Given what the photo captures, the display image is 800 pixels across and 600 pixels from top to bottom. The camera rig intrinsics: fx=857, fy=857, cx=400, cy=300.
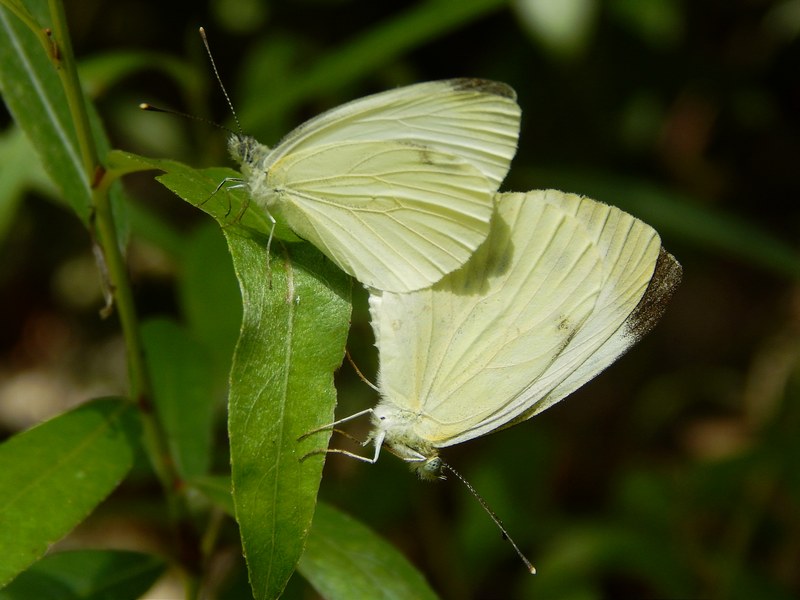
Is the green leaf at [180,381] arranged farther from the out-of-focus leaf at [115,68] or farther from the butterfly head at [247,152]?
the out-of-focus leaf at [115,68]

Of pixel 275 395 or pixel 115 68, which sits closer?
pixel 275 395

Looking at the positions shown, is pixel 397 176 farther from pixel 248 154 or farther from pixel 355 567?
pixel 355 567

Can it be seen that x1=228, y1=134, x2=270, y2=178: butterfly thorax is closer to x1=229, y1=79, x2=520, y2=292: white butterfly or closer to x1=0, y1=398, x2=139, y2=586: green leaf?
x1=229, y1=79, x2=520, y2=292: white butterfly

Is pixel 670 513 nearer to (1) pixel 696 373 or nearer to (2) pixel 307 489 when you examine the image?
(1) pixel 696 373

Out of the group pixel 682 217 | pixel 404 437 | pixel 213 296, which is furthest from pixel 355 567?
pixel 682 217

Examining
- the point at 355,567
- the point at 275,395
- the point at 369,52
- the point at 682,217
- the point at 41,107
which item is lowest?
the point at 682,217

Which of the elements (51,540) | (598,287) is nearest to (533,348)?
(598,287)

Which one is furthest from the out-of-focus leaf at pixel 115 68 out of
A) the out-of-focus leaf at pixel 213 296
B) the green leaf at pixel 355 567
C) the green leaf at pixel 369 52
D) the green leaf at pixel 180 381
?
the green leaf at pixel 355 567

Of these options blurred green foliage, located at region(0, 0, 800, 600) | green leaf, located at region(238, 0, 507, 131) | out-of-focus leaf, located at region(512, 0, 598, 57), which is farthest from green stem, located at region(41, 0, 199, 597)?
out-of-focus leaf, located at region(512, 0, 598, 57)
